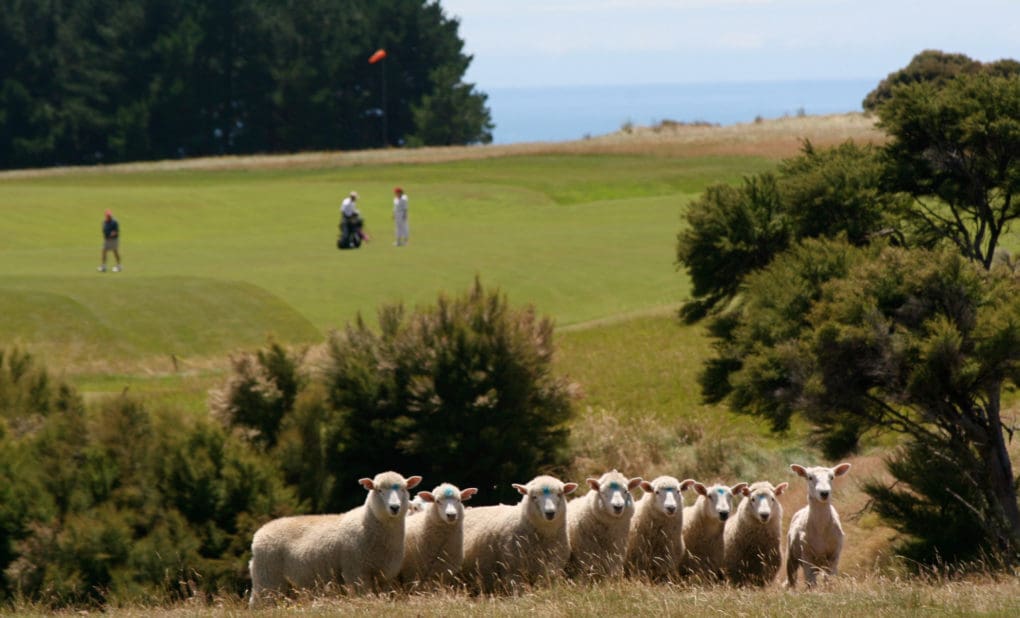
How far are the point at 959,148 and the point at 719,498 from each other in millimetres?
11697

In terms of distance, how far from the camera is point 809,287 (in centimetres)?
2355

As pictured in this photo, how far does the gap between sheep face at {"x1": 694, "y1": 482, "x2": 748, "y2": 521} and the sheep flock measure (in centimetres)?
2

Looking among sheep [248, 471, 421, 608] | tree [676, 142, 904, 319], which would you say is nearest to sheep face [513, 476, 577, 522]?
sheep [248, 471, 421, 608]

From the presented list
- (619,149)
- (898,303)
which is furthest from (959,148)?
(619,149)

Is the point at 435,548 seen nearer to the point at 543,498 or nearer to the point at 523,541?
the point at 523,541

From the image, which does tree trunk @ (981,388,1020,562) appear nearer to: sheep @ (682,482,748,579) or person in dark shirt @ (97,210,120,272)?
sheep @ (682,482,748,579)

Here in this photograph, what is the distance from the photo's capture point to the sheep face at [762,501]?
1608 centimetres

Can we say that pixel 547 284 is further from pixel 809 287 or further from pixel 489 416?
pixel 809 287

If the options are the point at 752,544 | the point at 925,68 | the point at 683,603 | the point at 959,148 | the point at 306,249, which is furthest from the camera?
the point at 925,68

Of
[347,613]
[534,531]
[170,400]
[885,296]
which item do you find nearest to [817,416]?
[885,296]

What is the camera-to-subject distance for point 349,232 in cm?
4931

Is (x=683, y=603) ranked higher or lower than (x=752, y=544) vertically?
higher

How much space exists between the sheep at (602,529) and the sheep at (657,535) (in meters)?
0.26

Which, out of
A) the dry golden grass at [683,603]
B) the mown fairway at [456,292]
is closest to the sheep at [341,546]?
the mown fairway at [456,292]
